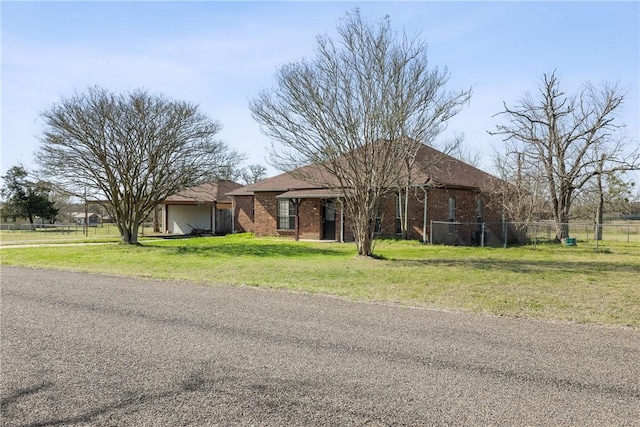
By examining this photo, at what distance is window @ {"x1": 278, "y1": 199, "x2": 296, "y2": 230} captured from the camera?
26266mm

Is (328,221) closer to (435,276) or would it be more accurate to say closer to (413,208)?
(413,208)

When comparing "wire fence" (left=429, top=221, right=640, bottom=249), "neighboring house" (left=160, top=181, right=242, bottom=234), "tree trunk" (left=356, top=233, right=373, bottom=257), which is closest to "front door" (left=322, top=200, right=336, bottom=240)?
"wire fence" (left=429, top=221, right=640, bottom=249)

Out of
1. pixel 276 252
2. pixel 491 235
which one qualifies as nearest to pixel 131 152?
pixel 276 252

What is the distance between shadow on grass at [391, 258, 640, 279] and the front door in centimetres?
968

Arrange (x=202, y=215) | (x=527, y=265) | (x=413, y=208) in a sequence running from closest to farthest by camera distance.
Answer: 1. (x=527, y=265)
2. (x=413, y=208)
3. (x=202, y=215)

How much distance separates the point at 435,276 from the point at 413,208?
1192 centimetres

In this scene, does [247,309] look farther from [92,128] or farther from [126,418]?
[92,128]

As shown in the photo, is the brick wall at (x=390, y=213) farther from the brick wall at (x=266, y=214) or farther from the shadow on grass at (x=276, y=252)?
the shadow on grass at (x=276, y=252)

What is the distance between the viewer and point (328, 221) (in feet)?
81.3

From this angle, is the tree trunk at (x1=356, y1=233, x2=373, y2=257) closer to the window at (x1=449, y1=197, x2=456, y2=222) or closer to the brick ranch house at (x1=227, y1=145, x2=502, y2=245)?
the brick ranch house at (x1=227, y1=145, x2=502, y2=245)

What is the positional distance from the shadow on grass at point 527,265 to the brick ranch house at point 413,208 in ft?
21.0

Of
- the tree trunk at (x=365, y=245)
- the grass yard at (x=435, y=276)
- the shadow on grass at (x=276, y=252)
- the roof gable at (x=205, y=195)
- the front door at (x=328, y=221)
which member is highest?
the roof gable at (x=205, y=195)

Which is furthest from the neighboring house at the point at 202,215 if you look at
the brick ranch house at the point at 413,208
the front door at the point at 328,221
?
the front door at the point at 328,221

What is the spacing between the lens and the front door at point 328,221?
80.2 ft
